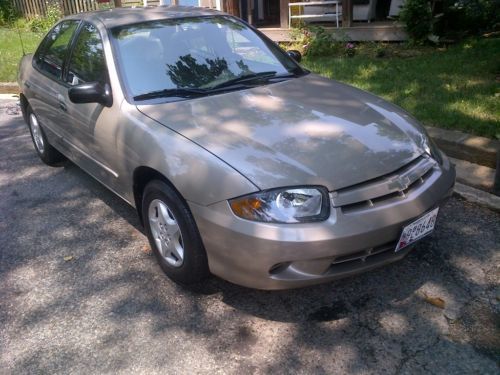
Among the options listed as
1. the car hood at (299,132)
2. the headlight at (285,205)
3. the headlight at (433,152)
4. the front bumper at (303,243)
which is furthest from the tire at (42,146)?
the headlight at (433,152)

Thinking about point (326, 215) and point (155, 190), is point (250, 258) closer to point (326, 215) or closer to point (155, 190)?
point (326, 215)

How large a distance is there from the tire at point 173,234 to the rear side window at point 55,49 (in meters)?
1.89

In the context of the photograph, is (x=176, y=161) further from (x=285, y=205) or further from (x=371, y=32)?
(x=371, y=32)

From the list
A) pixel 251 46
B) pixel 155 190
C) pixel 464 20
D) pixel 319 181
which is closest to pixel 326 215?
pixel 319 181

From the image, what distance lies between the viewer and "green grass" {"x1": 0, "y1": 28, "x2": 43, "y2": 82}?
368 inches

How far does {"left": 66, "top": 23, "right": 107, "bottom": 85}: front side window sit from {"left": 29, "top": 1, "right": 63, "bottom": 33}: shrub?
468 inches

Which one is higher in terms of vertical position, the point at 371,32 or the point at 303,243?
the point at 371,32

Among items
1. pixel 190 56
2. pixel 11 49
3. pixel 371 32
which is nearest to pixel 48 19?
pixel 11 49

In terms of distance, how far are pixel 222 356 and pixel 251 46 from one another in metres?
Answer: 2.53

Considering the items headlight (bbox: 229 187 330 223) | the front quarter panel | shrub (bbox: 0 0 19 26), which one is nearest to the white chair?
the front quarter panel

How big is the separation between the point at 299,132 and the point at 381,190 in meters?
0.59

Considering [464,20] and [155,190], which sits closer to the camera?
[155,190]

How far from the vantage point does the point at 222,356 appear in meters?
2.53

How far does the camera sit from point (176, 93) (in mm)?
3352
